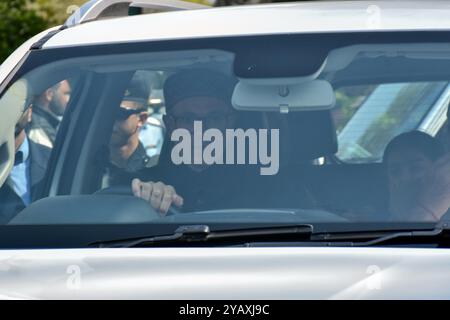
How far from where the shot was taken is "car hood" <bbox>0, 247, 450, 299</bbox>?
116 inches

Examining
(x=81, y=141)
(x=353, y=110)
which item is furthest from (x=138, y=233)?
(x=353, y=110)

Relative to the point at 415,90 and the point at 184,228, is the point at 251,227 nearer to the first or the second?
the point at 184,228

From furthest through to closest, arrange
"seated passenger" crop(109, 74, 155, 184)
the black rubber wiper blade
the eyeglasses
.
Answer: the eyeglasses, "seated passenger" crop(109, 74, 155, 184), the black rubber wiper blade

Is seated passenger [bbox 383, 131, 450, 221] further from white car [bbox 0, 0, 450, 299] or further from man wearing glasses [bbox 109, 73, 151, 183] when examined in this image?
man wearing glasses [bbox 109, 73, 151, 183]

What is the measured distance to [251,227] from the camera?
3.29 m

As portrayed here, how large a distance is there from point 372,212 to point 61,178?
4.92 ft

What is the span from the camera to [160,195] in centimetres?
362

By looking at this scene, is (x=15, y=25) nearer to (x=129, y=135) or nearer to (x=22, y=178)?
(x=129, y=135)

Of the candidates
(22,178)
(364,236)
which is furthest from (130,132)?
(364,236)

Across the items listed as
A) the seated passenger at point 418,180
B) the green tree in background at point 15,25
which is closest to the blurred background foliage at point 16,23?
the green tree in background at point 15,25

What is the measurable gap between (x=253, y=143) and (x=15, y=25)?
1299 centimetres

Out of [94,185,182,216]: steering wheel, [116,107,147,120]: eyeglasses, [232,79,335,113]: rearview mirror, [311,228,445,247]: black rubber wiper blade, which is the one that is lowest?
[311,228,445,247]: black rubber wiper blade

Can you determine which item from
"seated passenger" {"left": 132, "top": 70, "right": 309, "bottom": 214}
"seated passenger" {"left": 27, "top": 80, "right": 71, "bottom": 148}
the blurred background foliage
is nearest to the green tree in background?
the blurred background foliage
